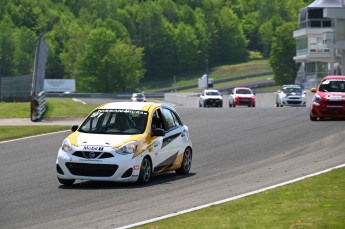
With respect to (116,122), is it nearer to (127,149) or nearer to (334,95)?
(127,149)

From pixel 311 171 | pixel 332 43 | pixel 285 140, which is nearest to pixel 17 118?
pixel 285 140

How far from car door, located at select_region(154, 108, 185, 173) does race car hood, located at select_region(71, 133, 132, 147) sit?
911 millimetres

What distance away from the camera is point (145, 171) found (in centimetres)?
1759

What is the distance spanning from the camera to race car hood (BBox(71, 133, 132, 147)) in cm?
1717

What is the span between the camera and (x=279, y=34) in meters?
175

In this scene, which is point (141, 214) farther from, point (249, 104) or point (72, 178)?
point (249, 104)

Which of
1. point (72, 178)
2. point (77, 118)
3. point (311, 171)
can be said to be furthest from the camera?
point (77, 118)

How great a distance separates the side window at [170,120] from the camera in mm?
18969

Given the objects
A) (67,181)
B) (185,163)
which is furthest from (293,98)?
(67,181)

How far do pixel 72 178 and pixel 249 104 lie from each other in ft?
171

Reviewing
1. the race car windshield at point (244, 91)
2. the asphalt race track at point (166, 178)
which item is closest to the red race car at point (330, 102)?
the asphalt race track at point (166, 178)

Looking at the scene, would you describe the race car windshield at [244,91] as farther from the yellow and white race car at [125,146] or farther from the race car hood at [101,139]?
the race car hood at [101,139]

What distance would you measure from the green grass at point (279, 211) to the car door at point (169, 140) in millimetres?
3205

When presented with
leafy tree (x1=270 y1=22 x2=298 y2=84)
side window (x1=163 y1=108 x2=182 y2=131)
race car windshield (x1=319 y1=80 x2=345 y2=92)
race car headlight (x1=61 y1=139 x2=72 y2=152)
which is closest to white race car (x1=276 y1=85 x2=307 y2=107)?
race car windshield (x1=319 y1=80 x2=345 y2=92)
